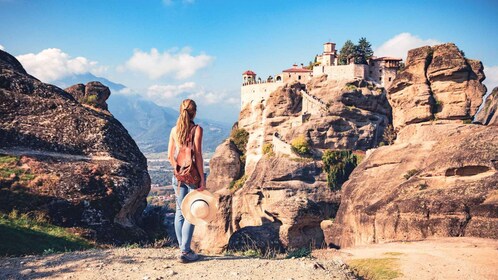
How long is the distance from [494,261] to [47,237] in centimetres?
1222

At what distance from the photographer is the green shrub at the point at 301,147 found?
58.2 meters

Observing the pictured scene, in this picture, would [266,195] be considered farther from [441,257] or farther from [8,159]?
[441,257]

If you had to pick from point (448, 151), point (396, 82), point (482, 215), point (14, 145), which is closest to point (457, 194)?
point (482, 215)

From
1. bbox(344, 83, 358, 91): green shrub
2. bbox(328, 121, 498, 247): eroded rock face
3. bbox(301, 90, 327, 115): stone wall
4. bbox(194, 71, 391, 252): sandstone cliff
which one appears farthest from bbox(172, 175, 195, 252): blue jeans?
bbox(344, 83, 358, 91): green shrub

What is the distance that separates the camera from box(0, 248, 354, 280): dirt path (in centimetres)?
789

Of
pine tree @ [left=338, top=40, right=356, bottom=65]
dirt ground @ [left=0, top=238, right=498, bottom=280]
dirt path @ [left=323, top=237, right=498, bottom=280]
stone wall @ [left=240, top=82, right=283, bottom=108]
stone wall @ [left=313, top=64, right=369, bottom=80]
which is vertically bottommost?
dirt path @ [left=323, top=237, right=498, bottom=280]

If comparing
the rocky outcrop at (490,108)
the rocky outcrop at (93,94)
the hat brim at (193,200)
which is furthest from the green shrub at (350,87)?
the hat brim at (193,200)

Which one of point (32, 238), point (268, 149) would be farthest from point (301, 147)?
point (32, 238)

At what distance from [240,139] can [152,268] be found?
2593 inches

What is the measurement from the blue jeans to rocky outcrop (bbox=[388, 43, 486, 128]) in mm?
32934

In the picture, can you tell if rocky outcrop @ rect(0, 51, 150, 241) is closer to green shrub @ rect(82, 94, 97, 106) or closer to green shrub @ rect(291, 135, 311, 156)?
→ green shrub @ rect(82, 94, 97, 106)

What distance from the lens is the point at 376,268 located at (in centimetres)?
948

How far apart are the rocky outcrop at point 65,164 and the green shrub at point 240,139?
5291 cm

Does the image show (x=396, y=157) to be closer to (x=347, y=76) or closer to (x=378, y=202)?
(x=378, y=202)
